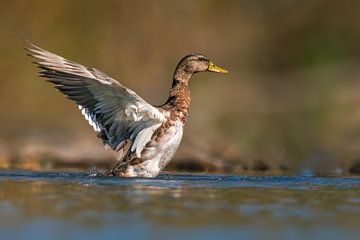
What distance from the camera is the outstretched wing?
12930 mm

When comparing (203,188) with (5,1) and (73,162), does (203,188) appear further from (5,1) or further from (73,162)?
(5,1)

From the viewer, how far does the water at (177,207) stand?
915 cm

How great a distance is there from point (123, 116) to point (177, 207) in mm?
3023

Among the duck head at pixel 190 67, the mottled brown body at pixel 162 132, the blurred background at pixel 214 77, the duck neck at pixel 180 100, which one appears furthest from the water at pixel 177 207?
the blurred background at pixel 214 77

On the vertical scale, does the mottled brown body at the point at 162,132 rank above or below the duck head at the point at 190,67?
below

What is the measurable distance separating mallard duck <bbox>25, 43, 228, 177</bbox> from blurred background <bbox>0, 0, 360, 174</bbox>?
2378 millimetres

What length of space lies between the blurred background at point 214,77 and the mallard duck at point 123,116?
7.80 ft

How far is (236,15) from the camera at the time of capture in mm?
21719

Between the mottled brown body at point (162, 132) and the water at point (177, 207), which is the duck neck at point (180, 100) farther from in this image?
the water at point (177, 207)

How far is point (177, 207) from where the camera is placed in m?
10.5

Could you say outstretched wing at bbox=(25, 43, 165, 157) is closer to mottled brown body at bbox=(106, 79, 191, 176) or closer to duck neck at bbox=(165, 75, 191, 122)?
mottled brown body at bbox=(106, 79, 191, 176)

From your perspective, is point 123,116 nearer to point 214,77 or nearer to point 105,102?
point 105,102

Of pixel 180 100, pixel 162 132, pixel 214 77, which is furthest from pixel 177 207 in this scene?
pixel 214 77

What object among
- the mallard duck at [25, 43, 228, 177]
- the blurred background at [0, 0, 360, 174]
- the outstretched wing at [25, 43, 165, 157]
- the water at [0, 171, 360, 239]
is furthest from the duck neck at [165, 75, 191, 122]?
the blurred background at [0, 0, 360, 174]
